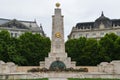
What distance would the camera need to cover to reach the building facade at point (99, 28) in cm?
8825

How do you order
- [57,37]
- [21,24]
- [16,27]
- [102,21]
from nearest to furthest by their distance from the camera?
[57,37] < [16,27] < [21,24] < [102,21]

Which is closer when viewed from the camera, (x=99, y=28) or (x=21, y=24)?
(x=21, y=24)

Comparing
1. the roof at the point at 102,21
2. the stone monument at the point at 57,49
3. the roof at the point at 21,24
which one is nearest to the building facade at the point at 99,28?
the roof at the point at 102,21

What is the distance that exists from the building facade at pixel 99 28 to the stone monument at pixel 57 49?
4818 centimetres

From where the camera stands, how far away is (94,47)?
181ft

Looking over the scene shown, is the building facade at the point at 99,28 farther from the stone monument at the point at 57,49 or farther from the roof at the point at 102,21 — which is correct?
the stone monument at the point at 57,49

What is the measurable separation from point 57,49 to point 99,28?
50.6 meters

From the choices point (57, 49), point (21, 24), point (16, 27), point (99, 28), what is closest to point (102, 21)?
point (99, 28)

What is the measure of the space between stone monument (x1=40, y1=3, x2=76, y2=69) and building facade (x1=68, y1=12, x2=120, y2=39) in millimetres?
48181

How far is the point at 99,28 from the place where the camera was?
89438mm

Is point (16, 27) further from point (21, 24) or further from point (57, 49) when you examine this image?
point (57, 49)

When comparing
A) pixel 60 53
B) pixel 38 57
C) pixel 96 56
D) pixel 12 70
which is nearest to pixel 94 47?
pixel 96 56

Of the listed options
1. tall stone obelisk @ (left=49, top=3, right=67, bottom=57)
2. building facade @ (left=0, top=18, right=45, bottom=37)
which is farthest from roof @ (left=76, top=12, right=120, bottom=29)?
tall stone obelisk @ (left=49, top=3, right=67, bottom=57)

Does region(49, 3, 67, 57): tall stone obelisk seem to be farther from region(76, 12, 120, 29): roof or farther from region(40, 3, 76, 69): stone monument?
region(76, 12, 120, 29): roof
